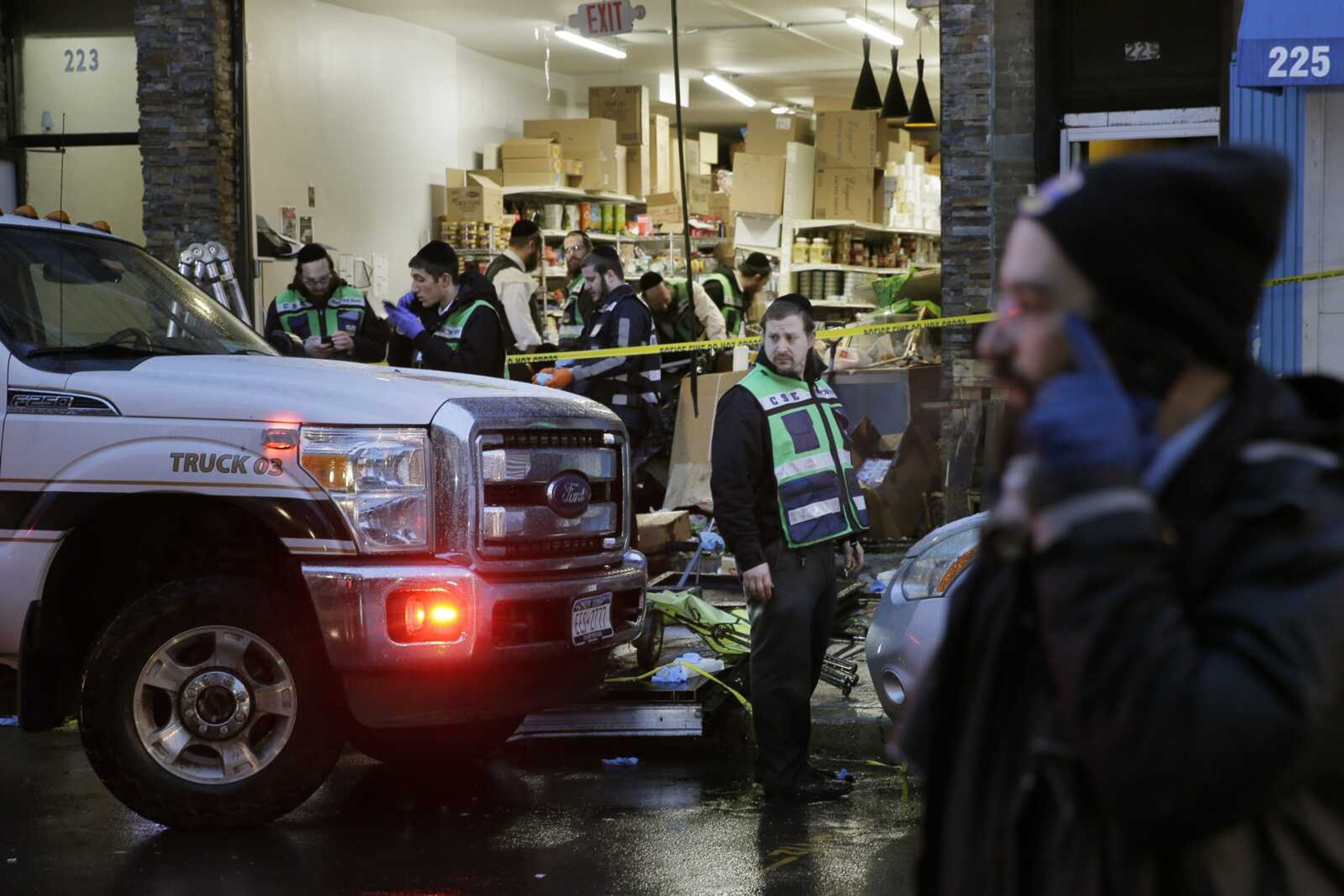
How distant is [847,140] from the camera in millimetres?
19453

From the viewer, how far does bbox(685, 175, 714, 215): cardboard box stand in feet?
72.3

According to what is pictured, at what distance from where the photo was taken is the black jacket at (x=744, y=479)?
21.2ft

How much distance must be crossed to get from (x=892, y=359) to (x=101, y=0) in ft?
25.2

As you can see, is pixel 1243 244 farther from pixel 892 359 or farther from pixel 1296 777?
pixel 892 359

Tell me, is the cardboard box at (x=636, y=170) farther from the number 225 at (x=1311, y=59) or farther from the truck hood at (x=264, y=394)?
the truck hood at (x=264, y=394)

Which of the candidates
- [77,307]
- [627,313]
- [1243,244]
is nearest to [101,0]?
[627,313]

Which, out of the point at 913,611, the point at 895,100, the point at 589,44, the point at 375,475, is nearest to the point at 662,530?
the point at 913,611

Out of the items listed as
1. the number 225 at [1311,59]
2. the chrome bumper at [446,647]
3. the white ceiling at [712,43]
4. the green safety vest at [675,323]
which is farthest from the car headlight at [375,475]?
the white ceiling at [712,43]

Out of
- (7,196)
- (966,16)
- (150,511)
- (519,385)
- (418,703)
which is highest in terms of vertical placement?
(966,16)

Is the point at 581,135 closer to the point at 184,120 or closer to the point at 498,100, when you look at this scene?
the point at 498,100

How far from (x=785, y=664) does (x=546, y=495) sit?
1.12m

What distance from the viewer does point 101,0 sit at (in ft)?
50.6

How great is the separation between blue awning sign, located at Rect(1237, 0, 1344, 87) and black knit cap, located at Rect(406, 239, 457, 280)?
4.56m

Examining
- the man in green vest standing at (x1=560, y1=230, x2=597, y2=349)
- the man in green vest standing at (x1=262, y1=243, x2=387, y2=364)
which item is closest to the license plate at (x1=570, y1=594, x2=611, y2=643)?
the man in green vest standing at (x1=262, y1=243, x2=387, y2=364)
